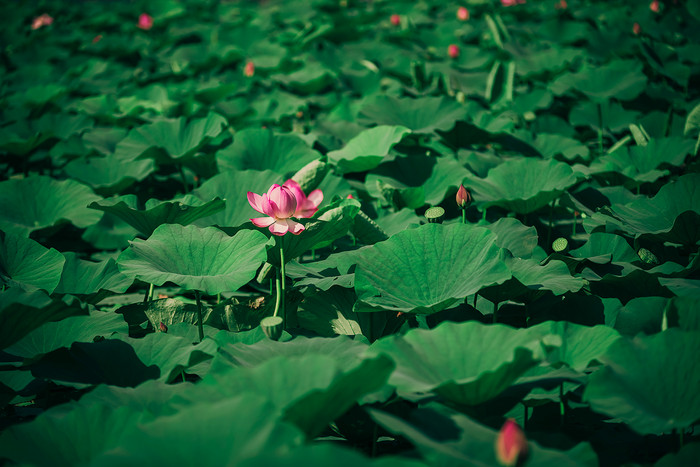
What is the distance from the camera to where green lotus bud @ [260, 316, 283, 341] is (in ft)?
4.14

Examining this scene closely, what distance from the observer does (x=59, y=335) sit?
139 cm

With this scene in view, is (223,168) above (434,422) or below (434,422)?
below

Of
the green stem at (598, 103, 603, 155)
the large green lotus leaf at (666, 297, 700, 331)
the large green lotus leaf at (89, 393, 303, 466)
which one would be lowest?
the green stem at (598, 103, 603, 155)

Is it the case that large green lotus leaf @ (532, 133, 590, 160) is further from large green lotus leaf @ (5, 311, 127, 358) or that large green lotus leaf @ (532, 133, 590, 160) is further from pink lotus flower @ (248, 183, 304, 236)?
large green lotus leaf @ (5, 311, 127, 358)

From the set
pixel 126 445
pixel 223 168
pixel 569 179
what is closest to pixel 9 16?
pixel 223 168

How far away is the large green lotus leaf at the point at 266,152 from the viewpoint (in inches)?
90.0

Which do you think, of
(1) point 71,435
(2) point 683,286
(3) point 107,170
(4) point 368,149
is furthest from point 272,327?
(3) point 107,170

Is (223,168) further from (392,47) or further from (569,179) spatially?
(392,47)

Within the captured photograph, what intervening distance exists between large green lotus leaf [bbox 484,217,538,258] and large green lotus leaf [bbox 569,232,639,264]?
0.40ft

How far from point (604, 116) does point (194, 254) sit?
2136 mm

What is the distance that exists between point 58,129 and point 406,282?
225cm

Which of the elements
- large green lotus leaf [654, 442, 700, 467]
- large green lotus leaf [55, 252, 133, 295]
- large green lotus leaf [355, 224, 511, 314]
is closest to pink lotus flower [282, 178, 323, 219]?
large green lotus leaf [355, 224, 511, 314]

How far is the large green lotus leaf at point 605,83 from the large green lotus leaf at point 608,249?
1495 millimetres

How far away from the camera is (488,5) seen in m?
5.52
